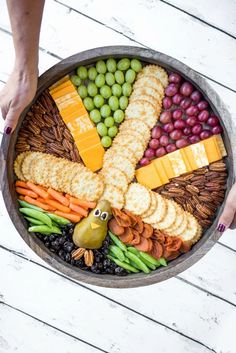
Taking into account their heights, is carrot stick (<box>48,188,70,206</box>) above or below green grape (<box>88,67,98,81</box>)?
below

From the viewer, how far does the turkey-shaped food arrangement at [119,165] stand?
162 centimetres

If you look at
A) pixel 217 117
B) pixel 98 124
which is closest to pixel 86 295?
pixel 98 124

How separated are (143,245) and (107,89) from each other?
0.46 metres

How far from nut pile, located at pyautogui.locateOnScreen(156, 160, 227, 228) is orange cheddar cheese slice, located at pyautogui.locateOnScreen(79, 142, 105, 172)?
0.19 meters

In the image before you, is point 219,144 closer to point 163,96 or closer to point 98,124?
point 163,96

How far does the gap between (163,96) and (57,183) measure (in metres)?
0.40

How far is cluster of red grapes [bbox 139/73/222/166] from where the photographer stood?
1.63m

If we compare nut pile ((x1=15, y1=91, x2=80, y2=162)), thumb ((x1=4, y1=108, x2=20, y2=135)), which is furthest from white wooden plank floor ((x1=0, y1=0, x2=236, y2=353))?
thumb ((x1=4, y1=108, x2=20, y2=135))

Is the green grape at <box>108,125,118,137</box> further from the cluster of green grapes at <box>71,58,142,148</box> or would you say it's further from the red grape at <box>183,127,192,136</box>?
the red grape at <box>183,127,192,136</box>

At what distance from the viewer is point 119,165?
1.63 meters

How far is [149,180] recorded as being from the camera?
5.40 feet

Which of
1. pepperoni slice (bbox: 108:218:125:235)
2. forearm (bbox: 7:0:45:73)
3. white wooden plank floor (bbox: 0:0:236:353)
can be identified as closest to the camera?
forearm (bbox: 7:0:45:73)

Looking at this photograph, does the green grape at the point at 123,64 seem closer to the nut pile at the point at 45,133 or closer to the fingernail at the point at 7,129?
the nut pile at the point at 45,133

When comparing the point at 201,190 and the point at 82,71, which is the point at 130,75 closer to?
the point at 82,71
